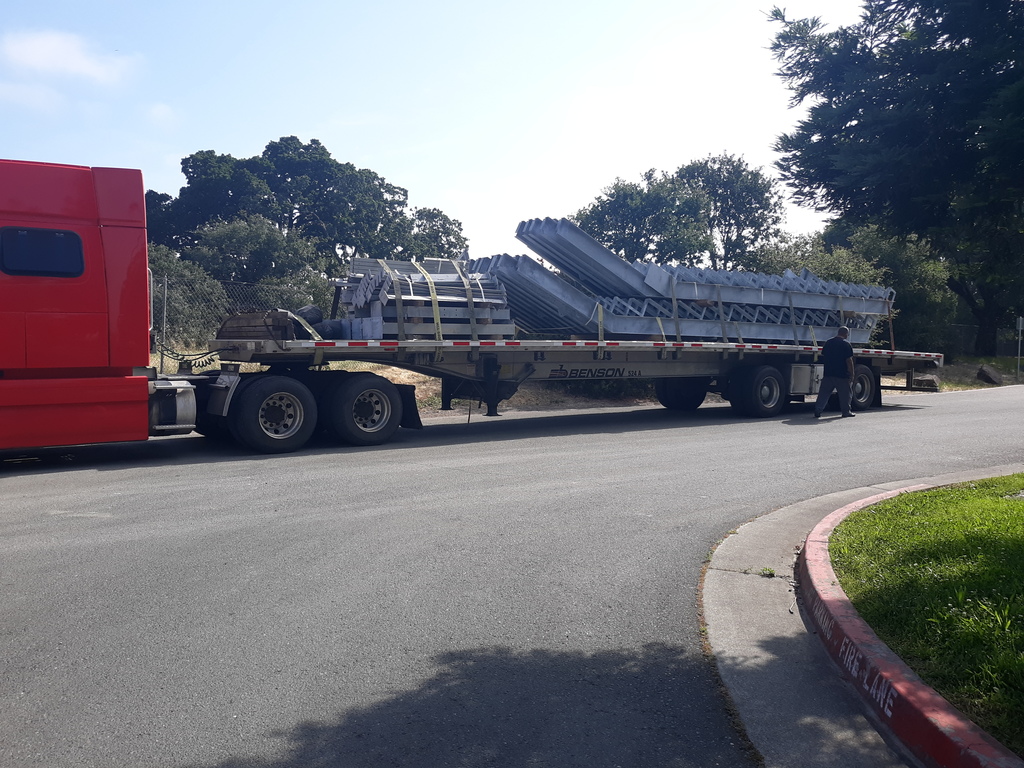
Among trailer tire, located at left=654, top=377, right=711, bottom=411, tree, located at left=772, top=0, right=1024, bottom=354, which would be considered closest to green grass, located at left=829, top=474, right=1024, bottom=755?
tree, located at left=772, top=0, right=1024, bottom=354

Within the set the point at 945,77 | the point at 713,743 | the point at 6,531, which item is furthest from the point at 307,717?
the point at 945,77

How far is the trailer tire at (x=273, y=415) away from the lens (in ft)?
36.0

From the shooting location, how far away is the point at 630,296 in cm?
1531

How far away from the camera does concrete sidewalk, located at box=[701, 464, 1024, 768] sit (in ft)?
11.7

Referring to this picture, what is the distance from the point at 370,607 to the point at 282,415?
265 inches

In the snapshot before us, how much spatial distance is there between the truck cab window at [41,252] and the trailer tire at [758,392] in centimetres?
1135

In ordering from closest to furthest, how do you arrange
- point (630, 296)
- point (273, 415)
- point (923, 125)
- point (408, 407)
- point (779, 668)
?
point (779, 668)
point (923, 125)
point (273, 415)
point (408, 407)
point (630, 296)

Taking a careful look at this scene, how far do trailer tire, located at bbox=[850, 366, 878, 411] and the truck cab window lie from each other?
14.4 m

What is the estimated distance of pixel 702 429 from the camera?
46.7 ft

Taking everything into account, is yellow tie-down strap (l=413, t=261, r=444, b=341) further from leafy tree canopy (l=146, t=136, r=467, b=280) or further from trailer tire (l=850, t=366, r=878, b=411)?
leafy tree canopy (l=146, t=136, r=467, b=280)

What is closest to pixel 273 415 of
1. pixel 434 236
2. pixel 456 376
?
pixel 456 376

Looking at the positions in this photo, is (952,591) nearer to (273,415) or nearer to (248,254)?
(273,415)

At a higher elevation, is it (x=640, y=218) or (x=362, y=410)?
(x=640, y=218)

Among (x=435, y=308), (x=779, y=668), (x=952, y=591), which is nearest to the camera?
(x=779, y=668)
